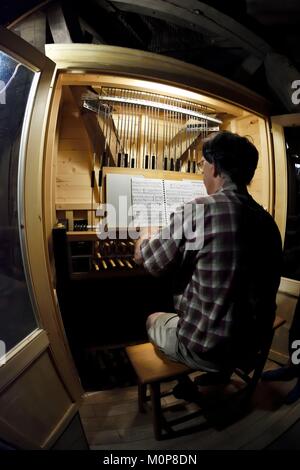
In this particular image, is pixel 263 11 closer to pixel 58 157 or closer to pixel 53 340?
pixel 58 157

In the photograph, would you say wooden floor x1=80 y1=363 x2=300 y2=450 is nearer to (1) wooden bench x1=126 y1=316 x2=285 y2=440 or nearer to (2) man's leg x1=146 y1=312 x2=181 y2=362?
(1) wooden bench x1=126 y1=316 x2=285 y2=440

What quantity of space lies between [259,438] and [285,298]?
4.99 ft

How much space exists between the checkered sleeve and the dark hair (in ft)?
1.44

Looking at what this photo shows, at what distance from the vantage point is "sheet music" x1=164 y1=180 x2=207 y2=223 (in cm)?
272

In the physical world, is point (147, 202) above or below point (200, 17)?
below

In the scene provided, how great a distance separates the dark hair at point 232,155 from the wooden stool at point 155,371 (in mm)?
1409

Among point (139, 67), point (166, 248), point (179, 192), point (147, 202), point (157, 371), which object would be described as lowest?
point (157, 371)

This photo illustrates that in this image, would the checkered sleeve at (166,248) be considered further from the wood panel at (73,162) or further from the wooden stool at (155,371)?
the wood panel at (73,162)

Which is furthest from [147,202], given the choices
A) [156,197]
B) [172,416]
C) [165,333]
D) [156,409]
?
[172,416]

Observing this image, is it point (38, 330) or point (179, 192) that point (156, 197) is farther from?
point (38, 330)

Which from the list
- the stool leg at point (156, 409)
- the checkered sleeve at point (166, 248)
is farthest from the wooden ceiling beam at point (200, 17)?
the stool leg at point (156, 409)

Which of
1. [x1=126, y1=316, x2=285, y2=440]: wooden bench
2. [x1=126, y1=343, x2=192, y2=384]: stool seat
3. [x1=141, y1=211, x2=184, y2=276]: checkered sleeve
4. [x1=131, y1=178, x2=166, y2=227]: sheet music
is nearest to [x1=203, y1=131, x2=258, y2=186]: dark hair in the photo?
[x1=141, y1=211, x2=184, y2=276]: checkered sleeve

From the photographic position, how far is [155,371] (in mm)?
1703

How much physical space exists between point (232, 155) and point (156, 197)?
49.2 inches
